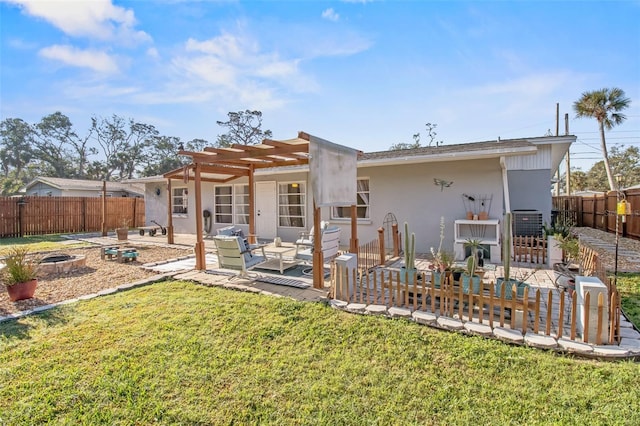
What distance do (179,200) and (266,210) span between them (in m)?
5.21

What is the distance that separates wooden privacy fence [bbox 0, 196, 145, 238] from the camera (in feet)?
45.7

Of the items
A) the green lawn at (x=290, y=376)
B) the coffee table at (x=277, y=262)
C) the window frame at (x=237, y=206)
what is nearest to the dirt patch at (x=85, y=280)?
the green lawn at (x=290, y=376)

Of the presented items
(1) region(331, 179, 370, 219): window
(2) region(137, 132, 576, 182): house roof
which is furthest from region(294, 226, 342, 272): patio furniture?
(1) region(331, 179, 370, 219): window

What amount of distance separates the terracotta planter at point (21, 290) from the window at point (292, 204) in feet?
23.1

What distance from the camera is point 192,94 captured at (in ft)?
43.7

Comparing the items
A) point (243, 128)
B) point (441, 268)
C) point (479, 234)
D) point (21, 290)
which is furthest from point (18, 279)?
point (243, 128)

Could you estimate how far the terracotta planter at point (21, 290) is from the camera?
4945 millimetres

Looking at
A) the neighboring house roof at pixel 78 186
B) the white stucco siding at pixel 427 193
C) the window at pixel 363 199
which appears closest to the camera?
the white stucco siding at pixel 427 193

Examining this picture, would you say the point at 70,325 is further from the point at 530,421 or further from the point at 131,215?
the point at 131,215

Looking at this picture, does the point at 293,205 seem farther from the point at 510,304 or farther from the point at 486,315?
the point at 510,304

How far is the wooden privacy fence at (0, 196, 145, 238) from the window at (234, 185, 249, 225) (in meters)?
4.56

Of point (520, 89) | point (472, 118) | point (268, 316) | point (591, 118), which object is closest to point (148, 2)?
point (268, 316)

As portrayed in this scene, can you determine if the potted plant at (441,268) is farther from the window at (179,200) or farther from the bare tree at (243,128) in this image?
the bare tree at (243,128)

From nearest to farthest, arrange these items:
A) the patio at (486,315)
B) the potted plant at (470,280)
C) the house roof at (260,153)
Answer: the patio at (486,315) → the potted plant at (470,280) → the house roof at (260,153)
